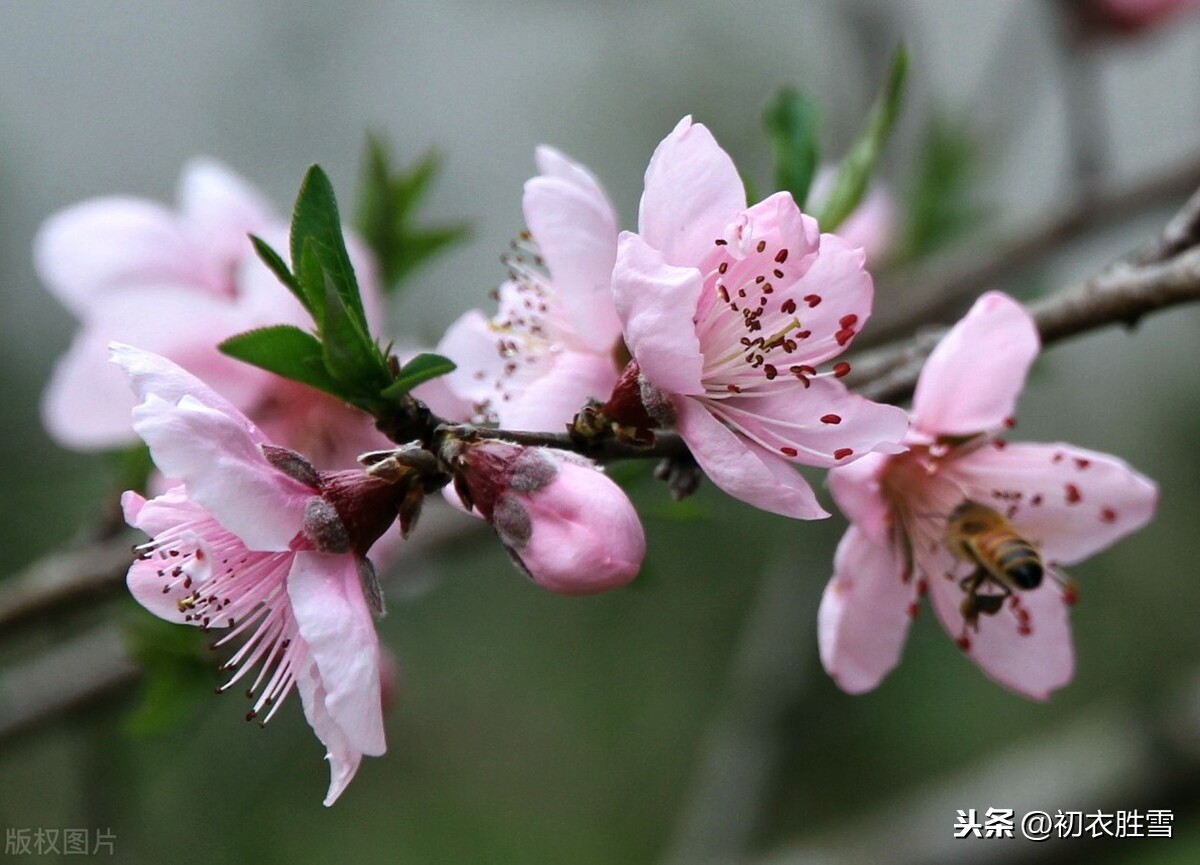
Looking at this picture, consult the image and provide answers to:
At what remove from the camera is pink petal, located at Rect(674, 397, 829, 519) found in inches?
24.3

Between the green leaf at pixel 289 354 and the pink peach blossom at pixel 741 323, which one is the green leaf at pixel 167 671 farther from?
the pink peach blossom at pixel 741 323

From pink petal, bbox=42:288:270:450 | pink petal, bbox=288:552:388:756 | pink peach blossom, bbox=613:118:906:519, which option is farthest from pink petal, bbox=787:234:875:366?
pink petal, bbox=42:288:270:450

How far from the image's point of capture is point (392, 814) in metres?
4.21

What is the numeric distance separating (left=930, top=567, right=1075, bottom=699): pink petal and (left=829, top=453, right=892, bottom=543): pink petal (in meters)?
0.10

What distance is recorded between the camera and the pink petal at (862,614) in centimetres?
77

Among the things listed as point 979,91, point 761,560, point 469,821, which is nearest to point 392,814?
point 469,821

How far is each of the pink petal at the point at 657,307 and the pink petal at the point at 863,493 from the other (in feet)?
0.60

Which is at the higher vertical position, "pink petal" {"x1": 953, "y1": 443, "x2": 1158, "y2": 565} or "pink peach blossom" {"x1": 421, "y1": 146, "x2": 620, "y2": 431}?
"pink peach blossom" {"x1": 421, "y1": 146, "x2": 620, "y2": 431}

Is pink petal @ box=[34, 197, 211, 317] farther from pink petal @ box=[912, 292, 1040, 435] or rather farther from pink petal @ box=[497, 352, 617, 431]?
pink petal @ box=[912, 292, 1040, 435]

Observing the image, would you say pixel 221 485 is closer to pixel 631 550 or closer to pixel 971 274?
pixel 631 550

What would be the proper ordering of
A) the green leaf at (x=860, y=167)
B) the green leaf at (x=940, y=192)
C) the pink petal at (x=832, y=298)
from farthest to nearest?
the green leaf at (x=940, y=192) → the green leaf at (x=860, y=167) → the pink petal at (x=832, y=298)

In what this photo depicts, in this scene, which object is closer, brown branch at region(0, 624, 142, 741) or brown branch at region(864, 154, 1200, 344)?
brown branch at region(0, 624, 142, 741)

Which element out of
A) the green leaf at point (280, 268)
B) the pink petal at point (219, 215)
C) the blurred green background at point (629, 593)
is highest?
the green leaf at point (280, 268)

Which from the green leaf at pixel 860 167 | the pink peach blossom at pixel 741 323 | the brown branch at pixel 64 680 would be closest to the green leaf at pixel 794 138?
the green leaf at pixel 860 167
